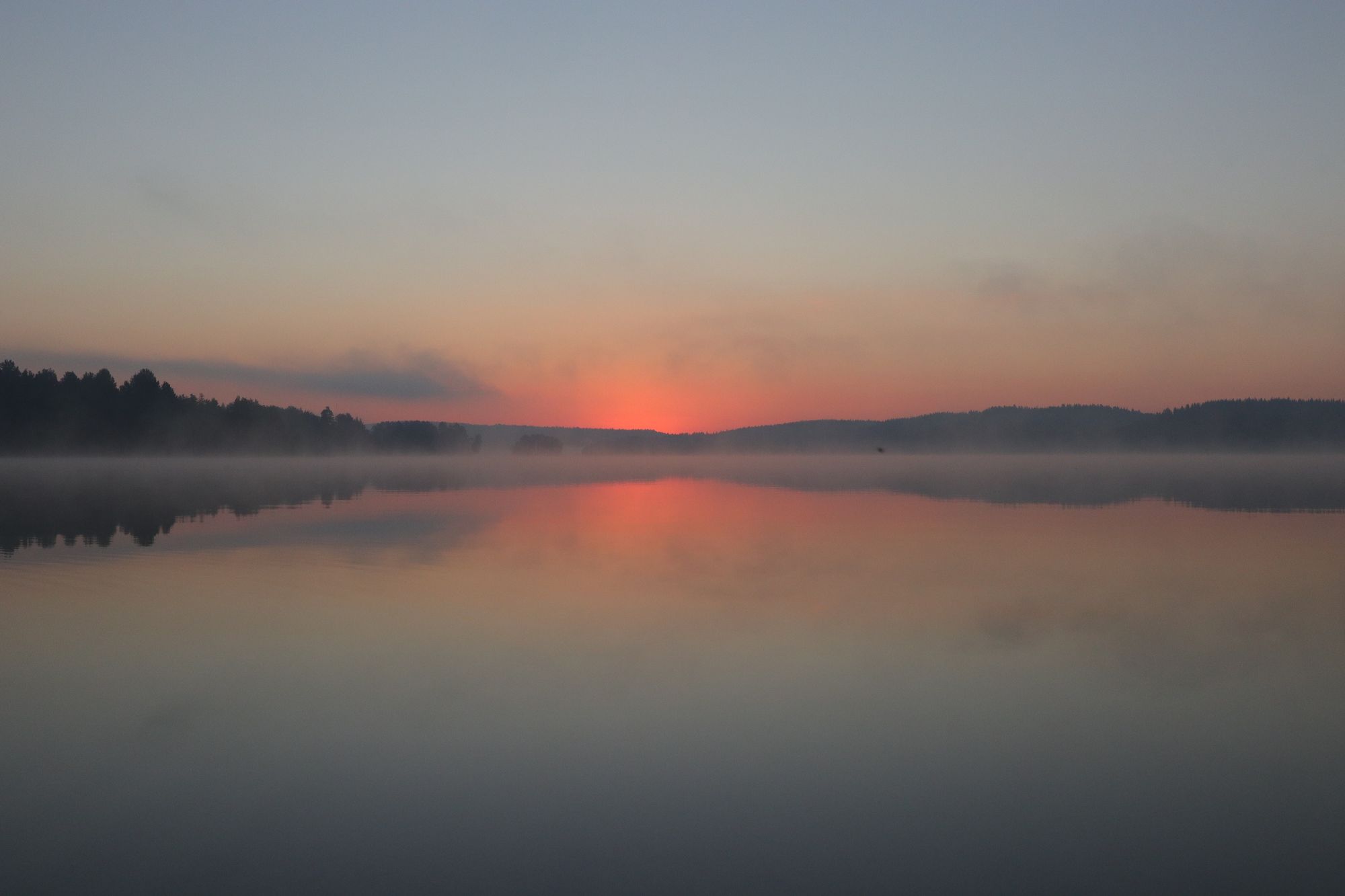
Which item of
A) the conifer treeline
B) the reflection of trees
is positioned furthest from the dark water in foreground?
the conifer treeline

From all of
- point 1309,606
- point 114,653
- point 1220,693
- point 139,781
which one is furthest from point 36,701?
point 1309,606

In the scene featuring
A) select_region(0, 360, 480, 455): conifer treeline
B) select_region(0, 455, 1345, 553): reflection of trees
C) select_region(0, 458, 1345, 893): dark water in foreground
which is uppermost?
select_region(0, 360, 480, 455): conifer treeline

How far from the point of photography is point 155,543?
28797 mm

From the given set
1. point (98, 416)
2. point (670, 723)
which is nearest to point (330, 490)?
point (670, 723)

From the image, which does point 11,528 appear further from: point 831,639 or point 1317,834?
point 1317,834

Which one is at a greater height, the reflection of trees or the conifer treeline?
the conifer treeline

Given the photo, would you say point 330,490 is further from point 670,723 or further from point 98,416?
point 98,416

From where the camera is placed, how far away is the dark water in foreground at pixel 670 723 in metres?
7.89

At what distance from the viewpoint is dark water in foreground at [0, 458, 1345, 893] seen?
7.89 metres

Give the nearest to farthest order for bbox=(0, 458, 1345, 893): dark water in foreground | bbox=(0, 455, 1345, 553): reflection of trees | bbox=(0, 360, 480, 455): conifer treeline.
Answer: bbox=(0, 458, 1345, 893): dark water in foreground
bbox=(0, 455, 1345, 553): reflection of trees
bbox=(0, 360, 480, 455): conifer treeline

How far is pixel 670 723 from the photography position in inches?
453

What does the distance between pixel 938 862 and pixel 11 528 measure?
38.6 meters

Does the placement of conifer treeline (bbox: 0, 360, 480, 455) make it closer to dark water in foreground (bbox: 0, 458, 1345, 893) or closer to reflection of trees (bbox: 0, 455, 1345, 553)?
reflection of trees (bbox: 0, 455, 1345, 553)

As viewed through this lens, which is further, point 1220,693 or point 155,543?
point 155,543
